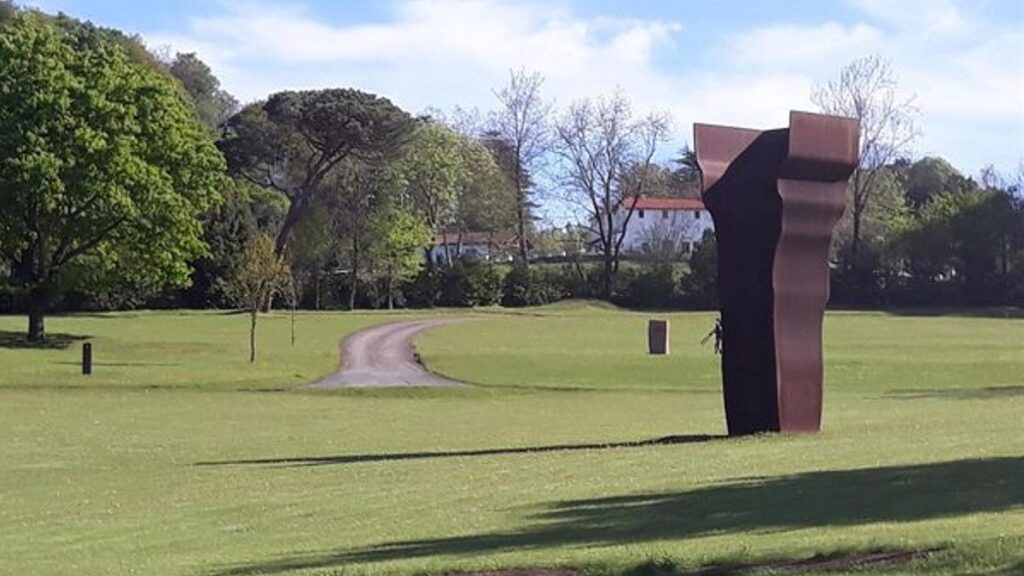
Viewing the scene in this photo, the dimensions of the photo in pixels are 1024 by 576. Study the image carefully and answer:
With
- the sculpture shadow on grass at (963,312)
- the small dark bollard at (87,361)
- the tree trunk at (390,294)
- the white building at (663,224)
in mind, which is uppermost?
the white building at (663,224)

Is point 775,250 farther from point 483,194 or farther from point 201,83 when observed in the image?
point 201,83

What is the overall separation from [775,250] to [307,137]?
236ft

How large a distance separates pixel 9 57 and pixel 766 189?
44427 mm

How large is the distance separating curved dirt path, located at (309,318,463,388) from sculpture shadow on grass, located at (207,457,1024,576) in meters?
33.3

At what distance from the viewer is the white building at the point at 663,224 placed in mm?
132625

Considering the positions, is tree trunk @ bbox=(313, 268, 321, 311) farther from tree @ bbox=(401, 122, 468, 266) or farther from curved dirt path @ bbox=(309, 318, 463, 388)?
curved dirt path @ bbox=(309, 318, 463, 388)

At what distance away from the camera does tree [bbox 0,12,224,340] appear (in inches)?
2437

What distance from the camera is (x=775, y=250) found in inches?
1059

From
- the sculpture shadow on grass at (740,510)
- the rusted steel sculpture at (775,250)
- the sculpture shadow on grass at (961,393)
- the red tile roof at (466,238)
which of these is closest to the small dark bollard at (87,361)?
the sculpture shadow on grass at (961,393)

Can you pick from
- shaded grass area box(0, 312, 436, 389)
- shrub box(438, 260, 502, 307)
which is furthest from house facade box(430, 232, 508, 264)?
shaded grass area box(0, 312, 436, 389)

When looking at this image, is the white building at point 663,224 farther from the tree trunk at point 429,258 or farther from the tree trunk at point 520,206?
the tree trunk at point 429,258

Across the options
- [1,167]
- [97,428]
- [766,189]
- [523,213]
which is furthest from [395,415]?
[523,213]

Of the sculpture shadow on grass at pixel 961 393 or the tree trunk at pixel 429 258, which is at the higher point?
the tree trunk at pixel 429 258

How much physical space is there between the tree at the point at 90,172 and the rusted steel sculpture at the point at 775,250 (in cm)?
3911
